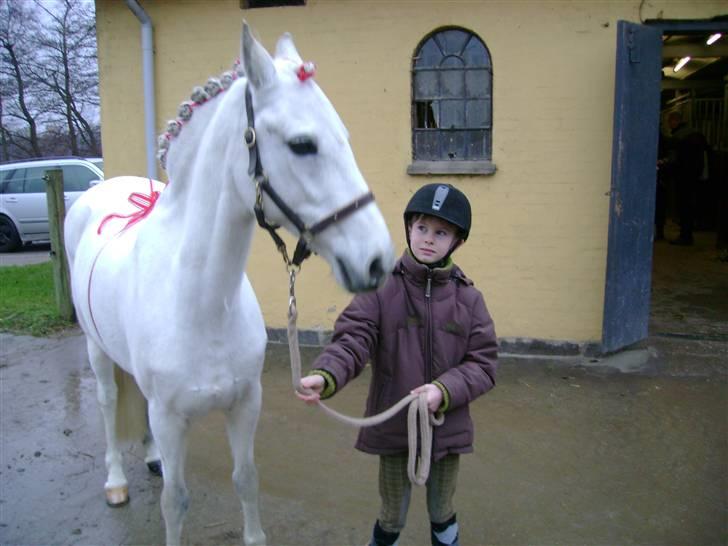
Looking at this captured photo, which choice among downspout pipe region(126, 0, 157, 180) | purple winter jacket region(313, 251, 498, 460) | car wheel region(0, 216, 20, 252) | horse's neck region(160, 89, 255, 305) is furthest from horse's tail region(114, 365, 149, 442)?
car wheel region(0, 216, 20, 252)

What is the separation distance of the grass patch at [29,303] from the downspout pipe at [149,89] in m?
2.06

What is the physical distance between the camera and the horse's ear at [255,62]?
5.54ft

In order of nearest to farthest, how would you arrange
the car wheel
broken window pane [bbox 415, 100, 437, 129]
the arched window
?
the arched window
broken window pane [bbox 415, 100, 437, 129]
the car wheel

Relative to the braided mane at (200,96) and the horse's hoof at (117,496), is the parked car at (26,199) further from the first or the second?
the braided mane at (200,96)

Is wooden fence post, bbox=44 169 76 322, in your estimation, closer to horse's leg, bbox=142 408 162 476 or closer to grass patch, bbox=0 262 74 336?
grass patch, bbox=0 262 74 336

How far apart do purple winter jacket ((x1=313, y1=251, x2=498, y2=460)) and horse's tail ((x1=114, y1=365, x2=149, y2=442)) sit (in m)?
1.78

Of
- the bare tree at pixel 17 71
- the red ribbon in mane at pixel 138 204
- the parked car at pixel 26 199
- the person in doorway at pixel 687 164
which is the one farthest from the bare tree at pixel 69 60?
the red ribbon in mane at pixel 138 204

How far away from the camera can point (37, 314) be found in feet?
21.7

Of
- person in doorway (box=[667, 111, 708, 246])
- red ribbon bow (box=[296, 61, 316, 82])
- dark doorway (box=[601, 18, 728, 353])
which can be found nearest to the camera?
red ribbon bow (box=[296, 61, 316, 82])

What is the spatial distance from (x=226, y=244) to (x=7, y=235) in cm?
1289

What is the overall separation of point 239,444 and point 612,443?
2346 mm

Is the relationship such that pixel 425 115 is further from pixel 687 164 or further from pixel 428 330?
pixel 687 164

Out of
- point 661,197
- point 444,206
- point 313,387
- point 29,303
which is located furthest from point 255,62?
point 661,197

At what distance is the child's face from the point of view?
81.9 inches
